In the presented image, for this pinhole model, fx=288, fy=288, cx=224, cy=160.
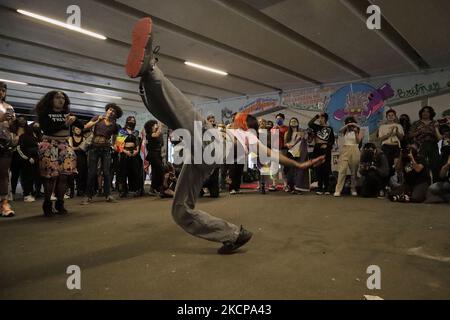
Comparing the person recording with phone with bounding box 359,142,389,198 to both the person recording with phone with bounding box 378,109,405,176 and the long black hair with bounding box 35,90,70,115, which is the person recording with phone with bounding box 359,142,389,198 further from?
the long black hair with bounding box 35,90,70,115

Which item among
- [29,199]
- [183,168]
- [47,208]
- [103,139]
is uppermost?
[103,139]

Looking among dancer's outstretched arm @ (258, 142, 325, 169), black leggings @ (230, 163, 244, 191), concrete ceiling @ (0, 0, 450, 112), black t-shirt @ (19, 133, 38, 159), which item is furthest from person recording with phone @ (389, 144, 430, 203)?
black t-shirt @ (19, 133, 38, 159)

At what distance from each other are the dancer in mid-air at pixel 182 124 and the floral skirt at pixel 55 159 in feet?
6.60

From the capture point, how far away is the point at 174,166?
5.71 meters

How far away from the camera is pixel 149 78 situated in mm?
1808

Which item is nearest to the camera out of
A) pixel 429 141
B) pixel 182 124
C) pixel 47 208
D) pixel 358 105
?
pixel 182 124

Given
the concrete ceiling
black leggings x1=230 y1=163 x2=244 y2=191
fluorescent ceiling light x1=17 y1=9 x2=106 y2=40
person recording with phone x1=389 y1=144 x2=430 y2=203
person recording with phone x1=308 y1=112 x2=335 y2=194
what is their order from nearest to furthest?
the concrete ceiling < fluorescent ceiling light x1=17 y1=9 x2=106 y2=40 < person recording with phone x1=389 y1=144 x2=430 y2=203 < person recording with phone x1=308 y1=112 x2=335 y2=194 < black leggings x1=230 y1=163 x2=244 y2=191

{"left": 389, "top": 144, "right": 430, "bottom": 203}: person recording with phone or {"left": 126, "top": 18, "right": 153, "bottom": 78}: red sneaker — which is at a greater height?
{"left": 126, "top": 18, "right": 153, "bottom": 78}: red sneaker

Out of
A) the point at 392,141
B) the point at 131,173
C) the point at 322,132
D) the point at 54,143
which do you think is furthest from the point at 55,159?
the point at 392,141

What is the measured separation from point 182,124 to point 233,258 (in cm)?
96

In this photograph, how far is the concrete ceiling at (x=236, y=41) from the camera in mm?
4125

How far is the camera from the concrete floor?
1.44 metres

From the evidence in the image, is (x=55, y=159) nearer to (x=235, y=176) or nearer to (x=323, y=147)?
(x=235, y=176)

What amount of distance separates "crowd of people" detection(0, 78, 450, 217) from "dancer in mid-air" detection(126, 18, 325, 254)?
2066mm
